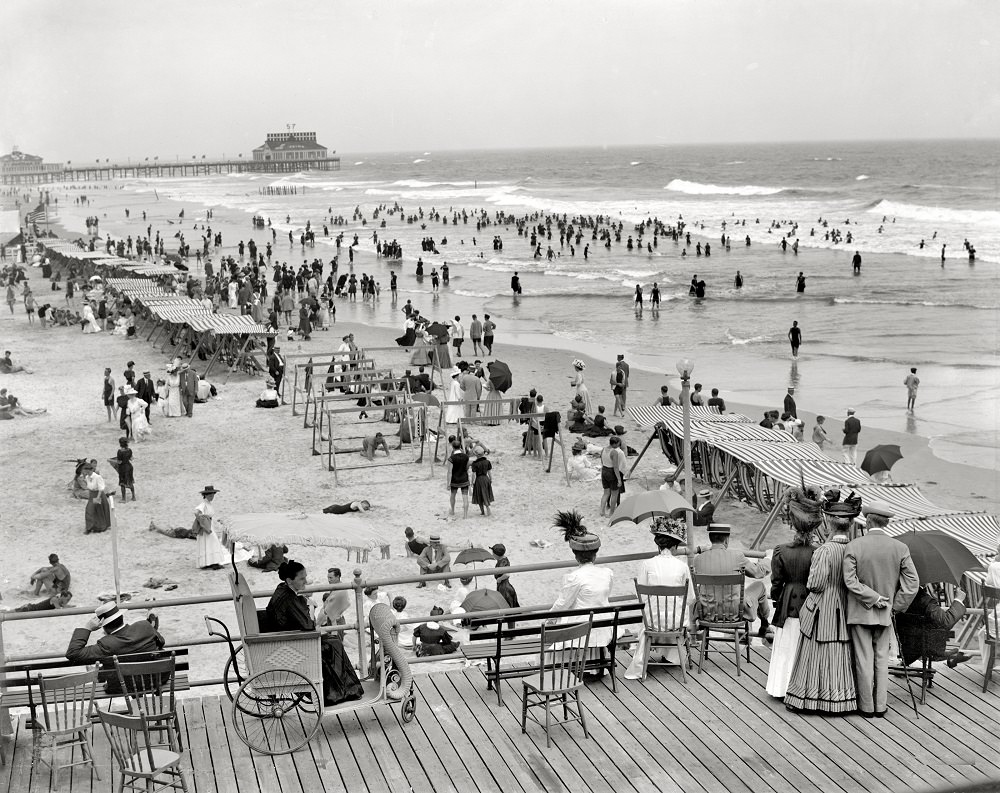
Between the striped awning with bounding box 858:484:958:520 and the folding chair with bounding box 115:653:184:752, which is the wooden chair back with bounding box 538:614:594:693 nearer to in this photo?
the folding chair with bounding box 115:653:184:752

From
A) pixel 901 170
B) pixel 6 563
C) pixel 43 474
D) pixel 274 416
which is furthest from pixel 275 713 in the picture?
pixel 901 170

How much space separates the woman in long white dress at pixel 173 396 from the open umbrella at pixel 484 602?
45.6 feet

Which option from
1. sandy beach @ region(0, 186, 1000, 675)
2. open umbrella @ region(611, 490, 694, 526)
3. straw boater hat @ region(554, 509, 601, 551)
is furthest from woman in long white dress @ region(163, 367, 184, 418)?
straw boater hat @ region(554, 509, 601, 551)

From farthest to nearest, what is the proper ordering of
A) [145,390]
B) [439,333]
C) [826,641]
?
1. [439,333]
2. [145,390]
3. [826,641]

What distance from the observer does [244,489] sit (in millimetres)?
18953

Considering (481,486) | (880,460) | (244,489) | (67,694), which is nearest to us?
(67,694)

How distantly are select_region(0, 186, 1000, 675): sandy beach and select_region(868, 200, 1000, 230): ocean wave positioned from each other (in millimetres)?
59680

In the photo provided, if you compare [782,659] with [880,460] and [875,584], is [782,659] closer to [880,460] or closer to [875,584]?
[875,584]

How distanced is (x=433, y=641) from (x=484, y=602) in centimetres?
67

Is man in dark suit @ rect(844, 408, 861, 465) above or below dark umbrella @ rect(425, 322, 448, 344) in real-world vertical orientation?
below

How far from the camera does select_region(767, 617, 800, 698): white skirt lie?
7.62 meters

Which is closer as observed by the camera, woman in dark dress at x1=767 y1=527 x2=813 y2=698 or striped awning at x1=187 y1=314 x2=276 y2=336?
woman in dark dress at x1=767 y1=527 x2=813 y2=698

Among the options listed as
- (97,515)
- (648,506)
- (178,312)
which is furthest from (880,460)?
(178,312)

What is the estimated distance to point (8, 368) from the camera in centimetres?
2781
